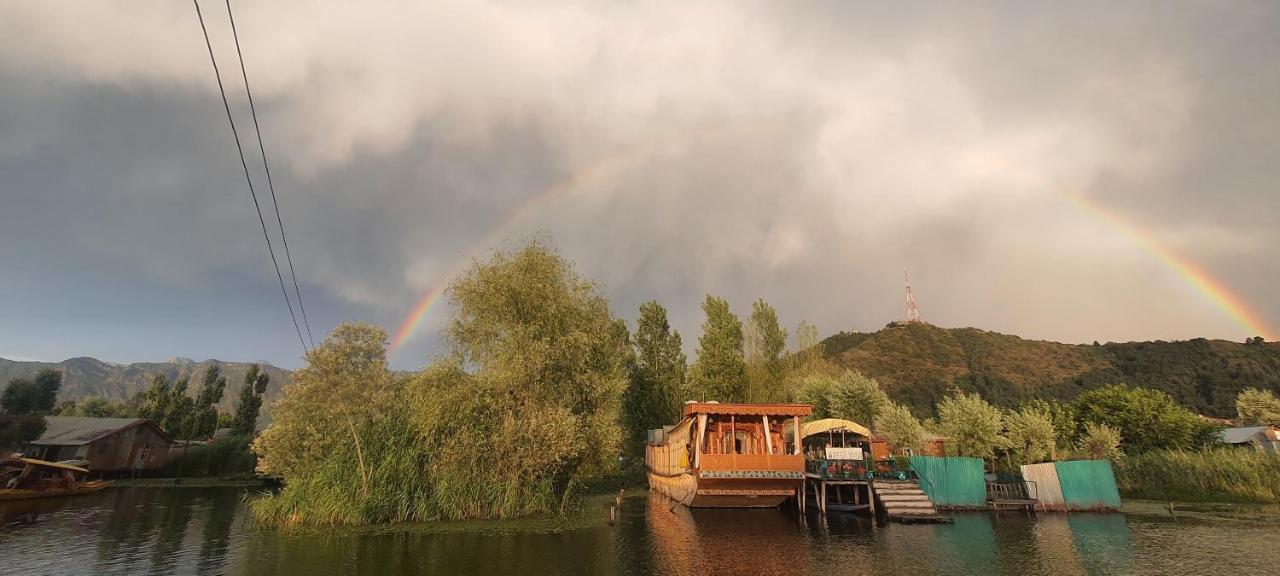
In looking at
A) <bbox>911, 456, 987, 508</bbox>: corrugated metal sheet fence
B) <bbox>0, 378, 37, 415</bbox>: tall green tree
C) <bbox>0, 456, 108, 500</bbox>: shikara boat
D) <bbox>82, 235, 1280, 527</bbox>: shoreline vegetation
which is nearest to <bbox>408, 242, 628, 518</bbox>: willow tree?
<bbox>82, 235, 1280, 527</bbox>: shoreline vegetation

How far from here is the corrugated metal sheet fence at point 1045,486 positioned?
29250 mm

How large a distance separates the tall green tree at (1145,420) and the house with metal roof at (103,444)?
9537 centimetres

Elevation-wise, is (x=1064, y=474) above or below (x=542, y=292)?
below

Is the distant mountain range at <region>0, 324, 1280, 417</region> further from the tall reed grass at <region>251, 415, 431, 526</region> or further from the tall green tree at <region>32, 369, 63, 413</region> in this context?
the tall green tree at <region>32, 369, 63, 413</region>

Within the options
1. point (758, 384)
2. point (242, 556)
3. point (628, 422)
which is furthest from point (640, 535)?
point (628, 422)

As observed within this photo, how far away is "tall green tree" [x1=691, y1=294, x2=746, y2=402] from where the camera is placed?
5116cm

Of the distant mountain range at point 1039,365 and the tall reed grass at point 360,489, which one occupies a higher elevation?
the distant mountain range at point 1039,365

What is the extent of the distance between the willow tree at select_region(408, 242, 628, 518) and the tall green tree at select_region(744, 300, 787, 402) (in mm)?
27153

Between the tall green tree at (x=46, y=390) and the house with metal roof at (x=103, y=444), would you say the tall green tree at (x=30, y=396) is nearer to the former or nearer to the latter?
the tall green tree at (x=46, y=390)

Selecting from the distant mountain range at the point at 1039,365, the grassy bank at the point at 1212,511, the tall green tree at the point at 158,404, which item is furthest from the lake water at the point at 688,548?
the distant mountain range at the point at 1039,365

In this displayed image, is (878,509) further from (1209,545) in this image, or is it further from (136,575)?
(136,575)

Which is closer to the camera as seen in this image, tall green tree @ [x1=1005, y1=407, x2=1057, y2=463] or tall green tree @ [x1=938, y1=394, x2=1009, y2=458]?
tall green tree @ [x1=1005, y1=407, x2=1057, y2=463]

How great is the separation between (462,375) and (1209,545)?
30494 mm

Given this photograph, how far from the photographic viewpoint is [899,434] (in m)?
41.4
